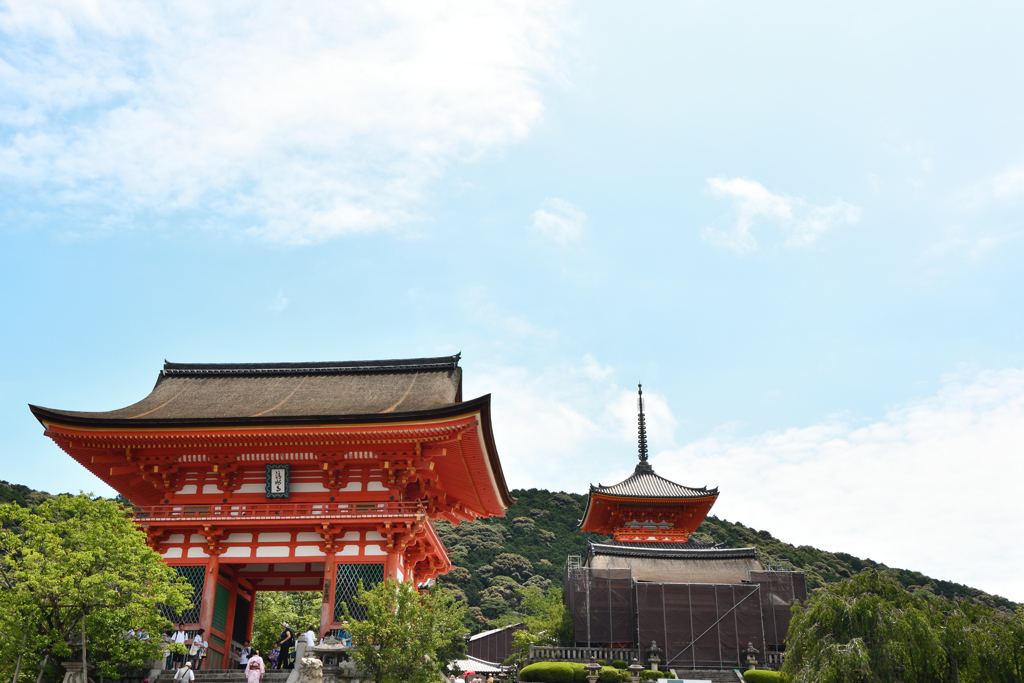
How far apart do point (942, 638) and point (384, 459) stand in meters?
13.7

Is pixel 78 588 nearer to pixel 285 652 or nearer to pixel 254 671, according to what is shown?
pixel 254 671

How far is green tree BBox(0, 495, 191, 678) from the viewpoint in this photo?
15.1 meters

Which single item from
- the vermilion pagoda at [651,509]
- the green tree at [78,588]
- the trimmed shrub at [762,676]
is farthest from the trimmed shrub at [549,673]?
the vermilion pagoda at [651,509]

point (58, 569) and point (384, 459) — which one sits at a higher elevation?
point (384, 459)

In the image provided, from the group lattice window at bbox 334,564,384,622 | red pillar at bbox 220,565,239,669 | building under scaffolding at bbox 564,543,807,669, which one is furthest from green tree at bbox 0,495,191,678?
building under scaffolding at bbox 564,543,807,669

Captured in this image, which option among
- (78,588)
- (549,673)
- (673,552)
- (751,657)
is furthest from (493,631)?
(78,588)

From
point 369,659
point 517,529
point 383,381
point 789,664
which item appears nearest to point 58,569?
point 369,659

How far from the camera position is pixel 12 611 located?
15.1m

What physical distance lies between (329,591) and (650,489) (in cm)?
2870

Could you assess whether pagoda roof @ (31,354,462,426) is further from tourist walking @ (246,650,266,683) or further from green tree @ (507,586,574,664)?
green tree @ (507,586,574,664)

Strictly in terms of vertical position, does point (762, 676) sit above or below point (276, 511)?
below

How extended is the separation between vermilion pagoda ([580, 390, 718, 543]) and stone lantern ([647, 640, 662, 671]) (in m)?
11.7

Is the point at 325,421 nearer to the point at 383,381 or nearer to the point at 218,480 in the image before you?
the point at 218,480

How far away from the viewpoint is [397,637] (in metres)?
16.1
